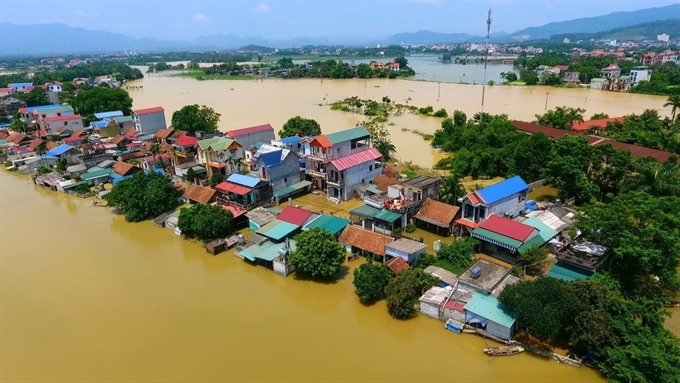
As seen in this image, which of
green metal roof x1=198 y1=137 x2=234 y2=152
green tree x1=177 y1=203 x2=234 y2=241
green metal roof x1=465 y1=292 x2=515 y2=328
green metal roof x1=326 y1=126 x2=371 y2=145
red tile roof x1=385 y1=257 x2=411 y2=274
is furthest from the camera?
green metal roof x1=198 y1=137 x2=234 y2=152

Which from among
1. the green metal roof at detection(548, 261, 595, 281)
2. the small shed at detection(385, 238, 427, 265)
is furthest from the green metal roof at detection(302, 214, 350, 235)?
the green metal roof at detection(548, 261, 595, 281)

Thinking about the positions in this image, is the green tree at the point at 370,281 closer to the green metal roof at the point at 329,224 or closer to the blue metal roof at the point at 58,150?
the green metal roof at the point at 329,224

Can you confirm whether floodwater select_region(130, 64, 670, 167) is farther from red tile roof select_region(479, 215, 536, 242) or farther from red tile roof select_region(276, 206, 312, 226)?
red tile roof select_region(276, 206, 312, 226)

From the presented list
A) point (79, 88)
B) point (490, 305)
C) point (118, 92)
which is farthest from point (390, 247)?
point (79, 88)

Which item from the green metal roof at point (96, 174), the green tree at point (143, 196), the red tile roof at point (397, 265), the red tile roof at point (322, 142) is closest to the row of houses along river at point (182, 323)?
the green tree at point (143, 196)

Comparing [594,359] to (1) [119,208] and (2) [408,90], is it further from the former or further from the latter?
(2) [408,90]

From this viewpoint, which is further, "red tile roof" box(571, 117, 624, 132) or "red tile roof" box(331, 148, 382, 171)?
"red tile roof" box(571, 117, 624, 132)

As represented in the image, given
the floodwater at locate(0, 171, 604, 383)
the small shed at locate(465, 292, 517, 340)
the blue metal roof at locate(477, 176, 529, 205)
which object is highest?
the blue metal roof at locate(477, 176, 529, 205)

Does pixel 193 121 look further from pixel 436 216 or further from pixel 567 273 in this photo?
pixel 567 273
